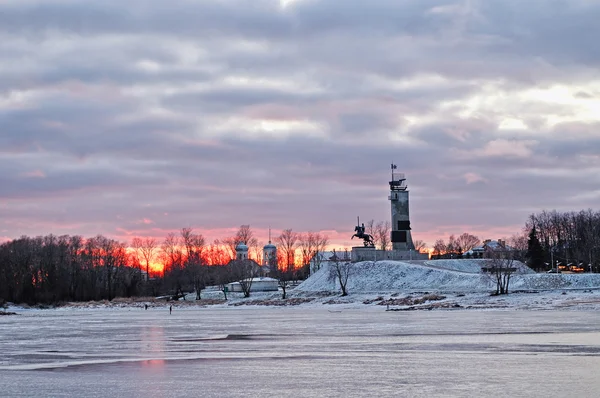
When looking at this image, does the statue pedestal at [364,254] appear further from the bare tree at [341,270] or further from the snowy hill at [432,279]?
the snowy hill at [432,279]

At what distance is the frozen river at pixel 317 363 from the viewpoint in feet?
68.4

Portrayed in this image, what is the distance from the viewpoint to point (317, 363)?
1049 inches

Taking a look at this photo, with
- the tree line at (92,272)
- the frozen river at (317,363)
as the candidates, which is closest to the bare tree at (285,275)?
the tree line at (92,272)

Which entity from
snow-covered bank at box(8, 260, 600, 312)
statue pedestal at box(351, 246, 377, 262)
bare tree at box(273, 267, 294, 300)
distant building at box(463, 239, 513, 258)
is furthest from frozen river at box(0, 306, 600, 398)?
bare tree at box(273, 267, 294, 300)

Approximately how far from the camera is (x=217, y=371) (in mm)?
25047

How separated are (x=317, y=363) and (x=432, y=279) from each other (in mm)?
76878

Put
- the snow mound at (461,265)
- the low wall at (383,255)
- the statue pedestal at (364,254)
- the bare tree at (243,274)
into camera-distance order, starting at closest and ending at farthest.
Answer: the snow mound at (461,265)
the bare tree at (243,274)
the low wall at (383,255)
the statue pedestal at (364,254)

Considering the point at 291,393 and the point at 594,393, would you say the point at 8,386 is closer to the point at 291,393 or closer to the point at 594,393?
the point at 291,393

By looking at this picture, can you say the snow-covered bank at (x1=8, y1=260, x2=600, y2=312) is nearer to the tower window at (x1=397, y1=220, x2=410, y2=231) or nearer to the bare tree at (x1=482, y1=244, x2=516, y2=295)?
the bare tree at (x1=482, y1=244, x2=516, y2=295)

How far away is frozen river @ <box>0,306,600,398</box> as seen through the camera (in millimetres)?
20844

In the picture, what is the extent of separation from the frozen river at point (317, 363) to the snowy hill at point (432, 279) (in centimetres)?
4832

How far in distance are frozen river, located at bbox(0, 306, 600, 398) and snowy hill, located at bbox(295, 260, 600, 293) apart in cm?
4832

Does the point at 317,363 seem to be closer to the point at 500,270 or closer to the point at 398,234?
the point at 500,270

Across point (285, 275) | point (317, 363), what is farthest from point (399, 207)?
point (317, 363)
